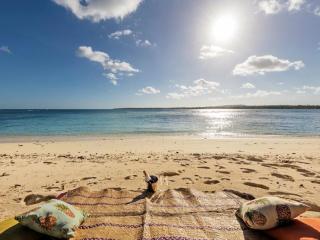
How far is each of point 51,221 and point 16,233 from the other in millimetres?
457

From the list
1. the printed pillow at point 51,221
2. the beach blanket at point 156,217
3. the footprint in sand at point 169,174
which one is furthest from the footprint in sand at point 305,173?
the printed pillow at point 51,221

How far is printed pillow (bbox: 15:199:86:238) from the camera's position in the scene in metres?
3.26

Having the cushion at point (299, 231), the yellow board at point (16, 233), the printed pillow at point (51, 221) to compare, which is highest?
the printed pillow at point (51, 221)

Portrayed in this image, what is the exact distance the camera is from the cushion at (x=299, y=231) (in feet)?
10.8

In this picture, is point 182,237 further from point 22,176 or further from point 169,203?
point 22,176

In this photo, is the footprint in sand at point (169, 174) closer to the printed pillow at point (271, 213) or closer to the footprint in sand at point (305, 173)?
the printed pillow at point (271, 213)

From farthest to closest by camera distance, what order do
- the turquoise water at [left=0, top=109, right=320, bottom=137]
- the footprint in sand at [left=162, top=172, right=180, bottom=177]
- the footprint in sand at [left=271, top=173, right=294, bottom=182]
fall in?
1. the turquoise water at [left=0, top=109, right=320, bottom=137]
2. the footprint in sand at [left=162, top=172, right=180, bottom=177]
3. the footprint in sand at [left=271, top=173, right=294, bottom=182]

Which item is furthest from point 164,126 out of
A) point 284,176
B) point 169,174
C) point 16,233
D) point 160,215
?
point 16,233

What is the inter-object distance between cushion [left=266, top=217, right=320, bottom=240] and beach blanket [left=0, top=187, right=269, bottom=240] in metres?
0.21

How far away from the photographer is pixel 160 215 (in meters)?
4.15

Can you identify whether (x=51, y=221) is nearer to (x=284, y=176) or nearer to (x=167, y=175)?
(x=167, y=175)

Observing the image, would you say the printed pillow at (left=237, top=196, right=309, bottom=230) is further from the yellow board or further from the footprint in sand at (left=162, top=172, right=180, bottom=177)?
the footprint in sand at (left=162, top=172, right=180, bottom=177)

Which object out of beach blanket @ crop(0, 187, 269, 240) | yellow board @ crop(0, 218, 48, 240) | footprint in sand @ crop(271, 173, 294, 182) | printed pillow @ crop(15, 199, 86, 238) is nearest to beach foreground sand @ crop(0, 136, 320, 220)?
footprint in sand @ crop(271, 173, 294, 182)

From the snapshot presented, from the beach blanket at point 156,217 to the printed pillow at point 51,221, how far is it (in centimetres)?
15
